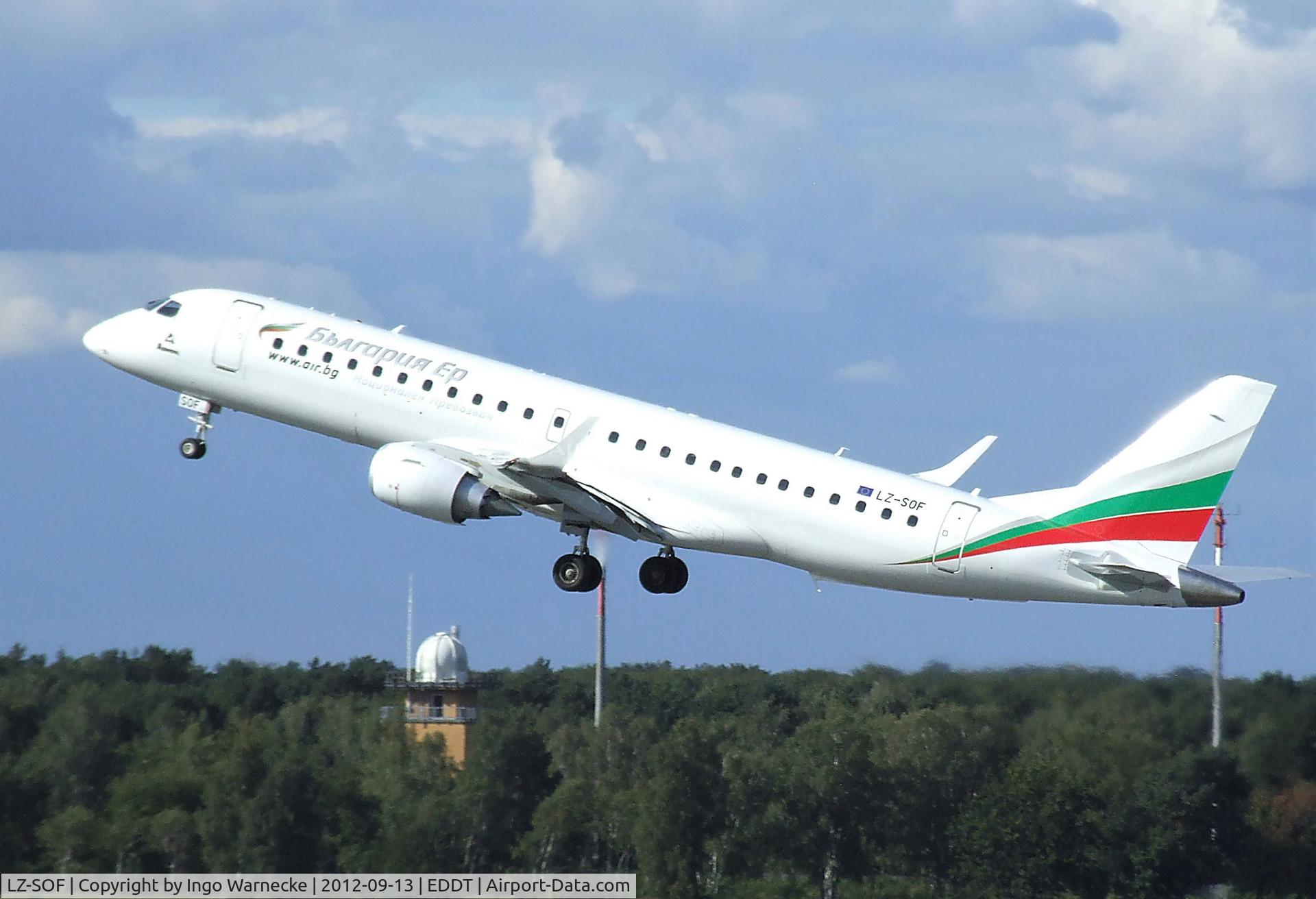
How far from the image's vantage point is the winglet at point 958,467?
5166 centimetres

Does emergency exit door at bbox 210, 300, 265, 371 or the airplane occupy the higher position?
emergency exit door at bbox 210, 300, 265, 371

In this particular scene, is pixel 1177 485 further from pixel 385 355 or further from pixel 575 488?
pixel 385 355

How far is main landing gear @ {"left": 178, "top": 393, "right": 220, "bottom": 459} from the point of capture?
57844 millimetres

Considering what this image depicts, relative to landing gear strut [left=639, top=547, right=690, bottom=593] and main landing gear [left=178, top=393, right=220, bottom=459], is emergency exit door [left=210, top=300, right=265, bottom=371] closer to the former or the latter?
main landing gear [left=178, top=393, right=220, bottom=459]

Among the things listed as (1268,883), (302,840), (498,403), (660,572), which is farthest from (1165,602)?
(1268,883)

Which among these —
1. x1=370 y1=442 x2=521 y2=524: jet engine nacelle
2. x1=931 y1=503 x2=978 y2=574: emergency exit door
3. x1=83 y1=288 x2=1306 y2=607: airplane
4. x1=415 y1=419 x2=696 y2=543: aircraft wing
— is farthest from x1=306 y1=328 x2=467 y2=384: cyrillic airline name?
x1=931 y1=503 x2=978 y2=574: emergency exit door

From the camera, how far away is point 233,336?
56062 mm

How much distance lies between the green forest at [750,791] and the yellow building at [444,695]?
5971 mm

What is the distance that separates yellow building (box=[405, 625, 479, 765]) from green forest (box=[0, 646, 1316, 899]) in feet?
19.6

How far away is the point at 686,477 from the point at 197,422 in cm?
1573

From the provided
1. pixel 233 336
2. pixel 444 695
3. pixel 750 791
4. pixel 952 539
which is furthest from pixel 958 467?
pixel 444 695

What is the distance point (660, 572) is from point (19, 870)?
114ft

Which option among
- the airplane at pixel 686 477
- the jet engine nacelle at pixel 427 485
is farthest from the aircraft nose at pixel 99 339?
the jet engine nacelle at pixel 427 485

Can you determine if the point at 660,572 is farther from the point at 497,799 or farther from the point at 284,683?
the point at 284,683
